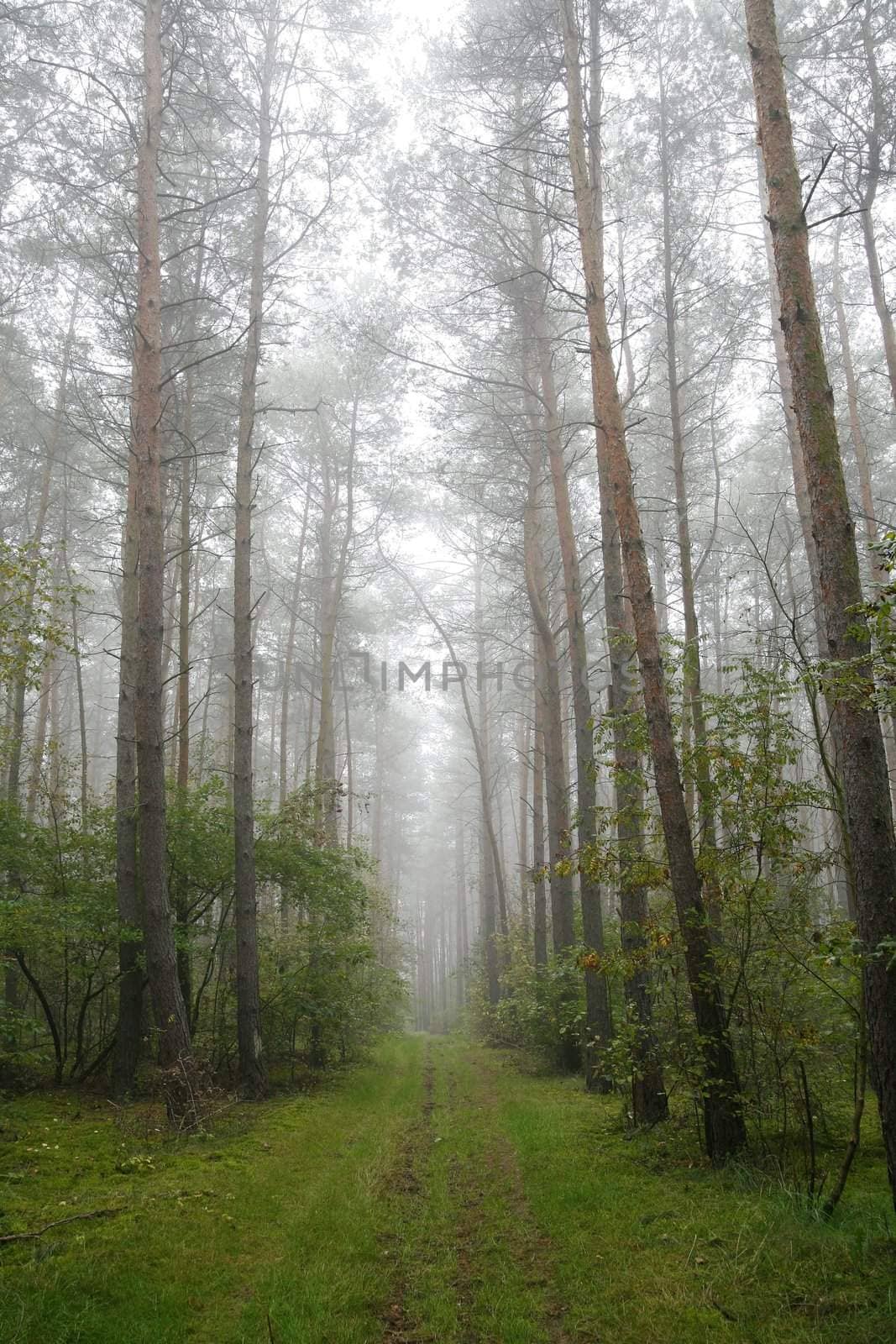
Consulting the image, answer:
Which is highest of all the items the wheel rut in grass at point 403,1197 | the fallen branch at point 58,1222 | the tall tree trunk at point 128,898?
the tall tree trunk at point 128,898

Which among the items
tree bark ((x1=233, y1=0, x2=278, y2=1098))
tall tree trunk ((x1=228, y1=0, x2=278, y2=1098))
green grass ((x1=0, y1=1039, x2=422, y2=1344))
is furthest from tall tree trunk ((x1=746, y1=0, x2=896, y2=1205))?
tree bark ((x1=233, y1=0, x2=278, y2=1098))

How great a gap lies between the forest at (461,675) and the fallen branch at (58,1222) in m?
0.04

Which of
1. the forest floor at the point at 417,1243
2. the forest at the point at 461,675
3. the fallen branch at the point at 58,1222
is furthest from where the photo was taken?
the forest at the point at 461,675

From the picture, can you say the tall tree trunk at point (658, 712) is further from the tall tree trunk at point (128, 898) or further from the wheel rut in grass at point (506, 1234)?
the tall tree trunk at point (128, 898)

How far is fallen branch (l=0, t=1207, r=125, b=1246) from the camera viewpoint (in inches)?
171

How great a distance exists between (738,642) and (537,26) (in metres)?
25.5

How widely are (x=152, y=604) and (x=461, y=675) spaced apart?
29.2 ft

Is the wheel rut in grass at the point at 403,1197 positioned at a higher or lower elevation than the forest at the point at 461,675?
lower

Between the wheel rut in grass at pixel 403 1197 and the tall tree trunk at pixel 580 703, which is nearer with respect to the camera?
the wheel rut in grass at pixel 403 1197

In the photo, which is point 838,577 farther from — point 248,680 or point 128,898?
point 128,898

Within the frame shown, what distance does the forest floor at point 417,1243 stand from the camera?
12.3 feet

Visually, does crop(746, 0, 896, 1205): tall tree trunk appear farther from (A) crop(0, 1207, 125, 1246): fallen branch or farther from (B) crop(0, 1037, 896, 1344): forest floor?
(A) crop(0, 1207, 125, 1246): fallen branch

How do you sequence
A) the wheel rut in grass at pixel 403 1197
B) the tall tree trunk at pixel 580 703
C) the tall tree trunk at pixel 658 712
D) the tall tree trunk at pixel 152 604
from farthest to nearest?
the tall tree trunk at pixel 580 703, the tall tree trunk at pixel 152 604, the tall tree trunk at pixel 658 712, the wheel rut in grass at pixel 403 1197

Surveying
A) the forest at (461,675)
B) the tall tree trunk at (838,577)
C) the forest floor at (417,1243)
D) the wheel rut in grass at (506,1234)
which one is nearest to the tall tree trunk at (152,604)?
the forest at (461,675)
